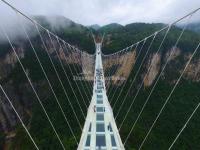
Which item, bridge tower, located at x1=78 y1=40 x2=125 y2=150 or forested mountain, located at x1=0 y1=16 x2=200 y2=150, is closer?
bridge tower, located at x1=78 y1=40 x2=125 y2=150

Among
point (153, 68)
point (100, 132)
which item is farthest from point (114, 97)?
point (100, 132)

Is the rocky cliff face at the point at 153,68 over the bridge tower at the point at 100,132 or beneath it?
beneath

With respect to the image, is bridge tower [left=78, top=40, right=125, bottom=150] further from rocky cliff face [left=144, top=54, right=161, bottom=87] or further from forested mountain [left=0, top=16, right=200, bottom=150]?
rocky cliff face [left=144, top=54, right=161, bottom=87]

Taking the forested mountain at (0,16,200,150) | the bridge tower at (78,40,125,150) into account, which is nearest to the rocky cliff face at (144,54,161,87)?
the forested mountain at (0,16,200,150)

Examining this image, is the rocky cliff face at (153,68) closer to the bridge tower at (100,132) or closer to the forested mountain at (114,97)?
the forested mountain at (114,97)

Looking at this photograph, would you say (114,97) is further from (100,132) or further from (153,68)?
(100,132)

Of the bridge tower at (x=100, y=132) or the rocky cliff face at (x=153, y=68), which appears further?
the rocky cliff face at (x=153, y=68)

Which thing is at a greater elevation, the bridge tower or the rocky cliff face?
the bridge tower

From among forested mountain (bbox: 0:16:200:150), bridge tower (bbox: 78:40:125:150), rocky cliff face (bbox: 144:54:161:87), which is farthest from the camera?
rocky cliff face (bbox: 144:54:161:87)

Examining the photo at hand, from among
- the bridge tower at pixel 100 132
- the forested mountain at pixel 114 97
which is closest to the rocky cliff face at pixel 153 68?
the forested mountain at pixel 114 97
